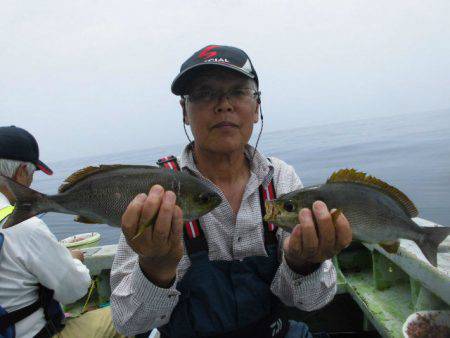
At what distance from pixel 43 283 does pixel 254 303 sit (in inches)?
90.2

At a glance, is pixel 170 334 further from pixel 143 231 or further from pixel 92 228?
pixel 92 228

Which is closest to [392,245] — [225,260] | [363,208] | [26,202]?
[363,208]

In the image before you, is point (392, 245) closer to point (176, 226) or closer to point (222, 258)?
point (222, 258)

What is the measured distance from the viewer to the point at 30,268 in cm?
325

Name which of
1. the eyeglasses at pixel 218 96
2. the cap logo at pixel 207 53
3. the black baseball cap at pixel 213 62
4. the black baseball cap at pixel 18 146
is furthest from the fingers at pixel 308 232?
the black baseball cap at pixel 18 146

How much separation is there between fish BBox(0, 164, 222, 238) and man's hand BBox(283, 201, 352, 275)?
0.61 metres

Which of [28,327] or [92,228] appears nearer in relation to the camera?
[28,327]

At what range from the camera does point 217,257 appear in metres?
2.44

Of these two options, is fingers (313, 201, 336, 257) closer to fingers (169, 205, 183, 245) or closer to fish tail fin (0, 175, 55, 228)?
fingers (169, 205, 183, 245)

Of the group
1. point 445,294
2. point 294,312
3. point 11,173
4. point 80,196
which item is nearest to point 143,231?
point 80,196

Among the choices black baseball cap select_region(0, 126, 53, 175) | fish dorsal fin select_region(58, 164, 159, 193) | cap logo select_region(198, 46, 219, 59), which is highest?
cap logo select_region(198, 46, 219, 59)

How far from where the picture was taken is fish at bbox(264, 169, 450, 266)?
7.39 ft

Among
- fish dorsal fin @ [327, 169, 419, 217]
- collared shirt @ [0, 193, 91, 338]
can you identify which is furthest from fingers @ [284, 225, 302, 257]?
collared shirt @ [0, 193, 91, 338]

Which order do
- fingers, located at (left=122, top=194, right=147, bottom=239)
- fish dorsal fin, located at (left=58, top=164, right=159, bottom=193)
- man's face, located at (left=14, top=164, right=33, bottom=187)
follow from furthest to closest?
man's face, located at (left=14, top=164, right=33, bottom=187) → fish dorsal fin, located at (left=58, top=164, right=159, bottom=193) → fingers, located at (left=122, top=194, right=147, bottom=239)
